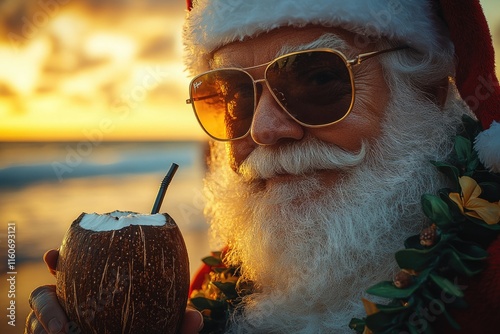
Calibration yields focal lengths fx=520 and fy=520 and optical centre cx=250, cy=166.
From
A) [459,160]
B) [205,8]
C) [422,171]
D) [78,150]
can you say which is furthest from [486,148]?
[78,150]

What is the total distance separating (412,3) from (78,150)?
1693 millimetres

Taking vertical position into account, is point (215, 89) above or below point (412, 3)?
below

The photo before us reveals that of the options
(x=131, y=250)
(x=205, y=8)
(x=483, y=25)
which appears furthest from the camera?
(x=205, y=8)

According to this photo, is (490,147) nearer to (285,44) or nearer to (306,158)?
(306,158)

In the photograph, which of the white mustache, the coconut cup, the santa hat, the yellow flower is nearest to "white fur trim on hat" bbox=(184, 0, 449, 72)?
the santa hat

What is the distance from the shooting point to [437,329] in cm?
141

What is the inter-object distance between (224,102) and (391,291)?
103cm

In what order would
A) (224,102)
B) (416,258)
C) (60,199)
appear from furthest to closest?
(60,199) < (224,102) < (416,258)

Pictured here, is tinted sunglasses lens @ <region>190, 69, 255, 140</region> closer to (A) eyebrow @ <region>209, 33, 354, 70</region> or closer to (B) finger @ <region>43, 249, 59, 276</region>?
(A) eyebrow @ <region>209, 33, 354, 70</region>

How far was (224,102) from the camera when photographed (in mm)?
2098

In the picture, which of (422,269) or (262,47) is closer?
(422,269)

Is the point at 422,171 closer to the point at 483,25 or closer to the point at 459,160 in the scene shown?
the point at 459,160

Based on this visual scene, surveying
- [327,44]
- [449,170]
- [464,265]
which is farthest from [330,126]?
[464,265]

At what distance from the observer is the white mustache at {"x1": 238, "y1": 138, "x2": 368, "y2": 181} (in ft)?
5.81
